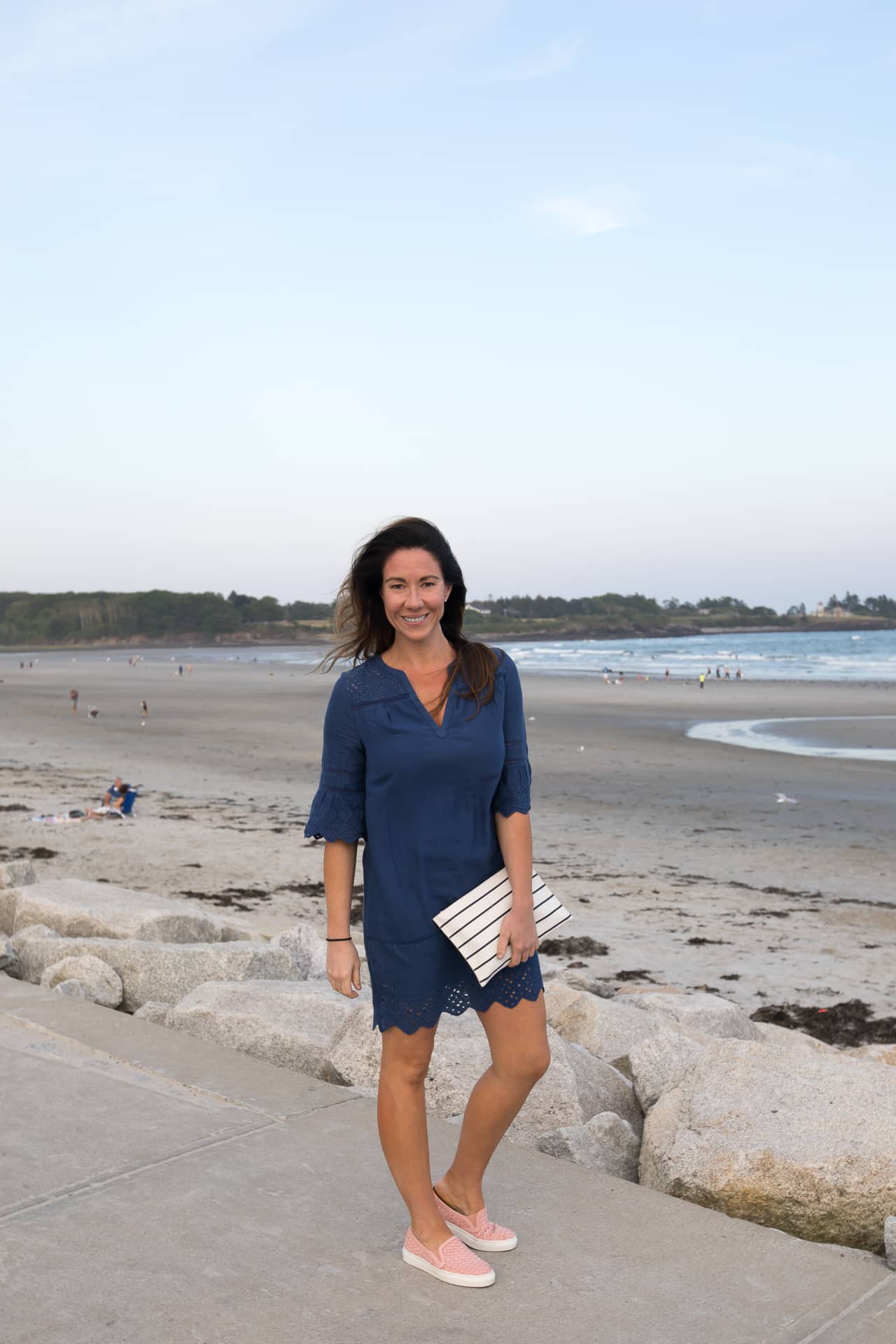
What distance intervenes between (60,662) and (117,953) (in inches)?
3030

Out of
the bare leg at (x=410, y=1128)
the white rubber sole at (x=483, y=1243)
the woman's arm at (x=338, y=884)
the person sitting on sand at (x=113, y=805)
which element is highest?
the woman's arm at (x=338, y=884)

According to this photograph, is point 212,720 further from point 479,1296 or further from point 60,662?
point 60,662

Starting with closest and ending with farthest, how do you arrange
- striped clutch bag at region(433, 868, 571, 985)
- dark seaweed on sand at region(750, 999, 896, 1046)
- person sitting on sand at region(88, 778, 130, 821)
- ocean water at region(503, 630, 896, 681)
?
striped clutch bag at region(433, 868, 571, 985) → dark seaweed on sand at region(750, 999, 896, 1046) → person sitting on sand at region(88, 778, 130, 821) → ocean water at region(503, 630, 896, 681)

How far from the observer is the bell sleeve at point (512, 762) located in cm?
276

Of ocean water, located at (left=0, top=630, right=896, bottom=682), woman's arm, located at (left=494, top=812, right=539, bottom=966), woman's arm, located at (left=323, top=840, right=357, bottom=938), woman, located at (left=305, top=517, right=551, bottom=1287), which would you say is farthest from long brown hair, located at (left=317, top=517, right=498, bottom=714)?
ocean water, located at (left=0, top=630, right=896, bottom=682)

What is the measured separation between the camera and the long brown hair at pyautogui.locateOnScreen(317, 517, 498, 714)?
9.07 ft

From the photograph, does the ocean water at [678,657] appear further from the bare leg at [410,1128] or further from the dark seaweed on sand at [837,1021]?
the bare leg at [410,1128]

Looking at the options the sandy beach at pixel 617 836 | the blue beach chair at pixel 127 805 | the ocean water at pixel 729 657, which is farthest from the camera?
the ocean water at pixel 729 657

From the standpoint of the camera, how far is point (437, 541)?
281 centimetres

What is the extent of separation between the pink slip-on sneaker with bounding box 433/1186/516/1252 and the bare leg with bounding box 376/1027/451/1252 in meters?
0.07

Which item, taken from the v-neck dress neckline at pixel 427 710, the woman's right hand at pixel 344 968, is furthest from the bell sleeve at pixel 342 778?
the woman's right hand at pixel 344 968

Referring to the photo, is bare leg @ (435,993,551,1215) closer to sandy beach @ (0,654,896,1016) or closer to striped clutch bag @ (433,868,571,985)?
striped clutch bag @ (433,868,571,985)

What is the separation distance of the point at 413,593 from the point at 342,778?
0.47 meters

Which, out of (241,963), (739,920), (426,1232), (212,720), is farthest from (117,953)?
(212,720)
